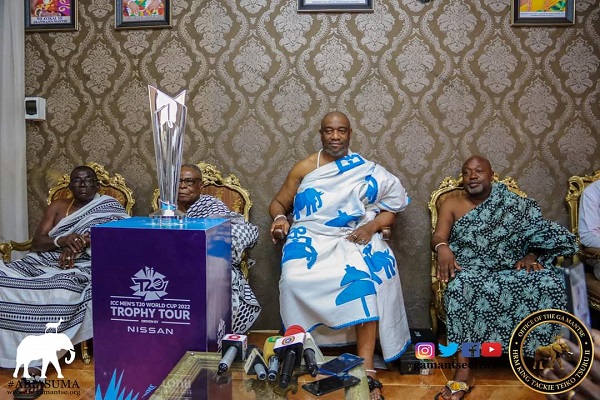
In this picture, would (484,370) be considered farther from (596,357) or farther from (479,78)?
(479,78)

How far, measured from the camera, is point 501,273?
2826mm

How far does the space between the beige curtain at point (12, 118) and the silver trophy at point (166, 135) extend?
7.96ft

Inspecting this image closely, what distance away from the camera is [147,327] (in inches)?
61.8

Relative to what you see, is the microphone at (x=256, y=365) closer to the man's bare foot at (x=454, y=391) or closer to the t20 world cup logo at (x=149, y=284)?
the t20 world cup logo at (x=149, y=284)

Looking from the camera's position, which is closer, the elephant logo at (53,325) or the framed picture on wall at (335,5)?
the elephant logo at (53,325)

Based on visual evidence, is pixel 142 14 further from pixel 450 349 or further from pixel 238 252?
pixel 450 349

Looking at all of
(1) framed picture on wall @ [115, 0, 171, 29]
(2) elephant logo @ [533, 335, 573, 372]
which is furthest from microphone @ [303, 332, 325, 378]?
(1) framed picture on wall @ [115, 0, 171, 29]

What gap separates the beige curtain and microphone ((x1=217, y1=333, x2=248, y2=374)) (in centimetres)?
268

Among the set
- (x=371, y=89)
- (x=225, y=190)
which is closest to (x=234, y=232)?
(x=225, y=190)

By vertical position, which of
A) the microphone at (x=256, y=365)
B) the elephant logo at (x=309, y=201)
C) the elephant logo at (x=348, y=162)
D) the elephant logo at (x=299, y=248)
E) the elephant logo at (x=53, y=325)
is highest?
the elephant logo at (x=348, y=162)

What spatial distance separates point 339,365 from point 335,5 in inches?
105

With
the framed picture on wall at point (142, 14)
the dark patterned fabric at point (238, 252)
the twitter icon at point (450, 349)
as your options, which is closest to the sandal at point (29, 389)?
the dark patterned fabric at point (238, 252)

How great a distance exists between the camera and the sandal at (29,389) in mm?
2439

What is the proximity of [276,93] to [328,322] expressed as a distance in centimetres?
170
